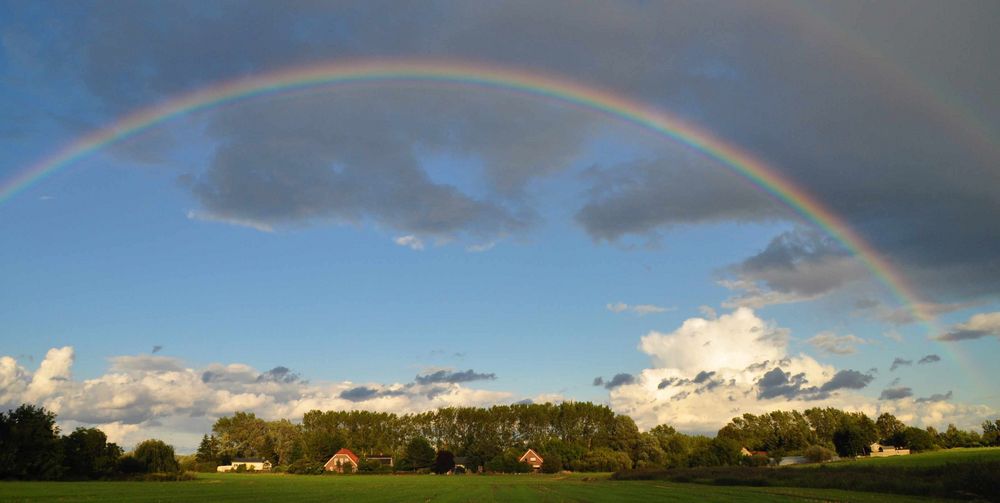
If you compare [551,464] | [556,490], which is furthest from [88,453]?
[551,464]

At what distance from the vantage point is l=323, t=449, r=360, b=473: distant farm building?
15088cm

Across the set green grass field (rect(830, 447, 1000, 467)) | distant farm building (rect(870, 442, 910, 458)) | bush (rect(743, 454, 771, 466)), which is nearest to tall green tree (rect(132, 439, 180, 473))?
green grass field (rect(830, 447, 1000, 467))

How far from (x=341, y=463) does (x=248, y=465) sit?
3968 centimetres

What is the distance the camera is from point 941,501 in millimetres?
44469

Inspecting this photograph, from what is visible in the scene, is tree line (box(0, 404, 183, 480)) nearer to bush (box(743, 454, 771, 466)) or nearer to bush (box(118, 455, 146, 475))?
bush (box(118, 455, 146, 475))

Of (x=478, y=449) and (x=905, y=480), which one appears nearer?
(x=905, y=480)

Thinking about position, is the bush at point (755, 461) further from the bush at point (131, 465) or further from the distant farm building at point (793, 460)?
the bush at point (131, 465)

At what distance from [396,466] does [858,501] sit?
119412mm

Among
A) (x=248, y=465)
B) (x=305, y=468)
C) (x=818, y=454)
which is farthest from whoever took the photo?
(x=248, y=465)

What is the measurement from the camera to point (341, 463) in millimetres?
153875

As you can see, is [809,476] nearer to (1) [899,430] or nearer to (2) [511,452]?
(2) [511,452]

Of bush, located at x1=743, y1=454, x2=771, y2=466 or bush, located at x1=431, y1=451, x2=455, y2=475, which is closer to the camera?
bush, located at x1=743, y1=454, x2=771, y2=466

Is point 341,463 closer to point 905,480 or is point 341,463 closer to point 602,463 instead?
point 602,463

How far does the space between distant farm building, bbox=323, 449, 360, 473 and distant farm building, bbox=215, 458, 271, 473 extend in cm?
2851
